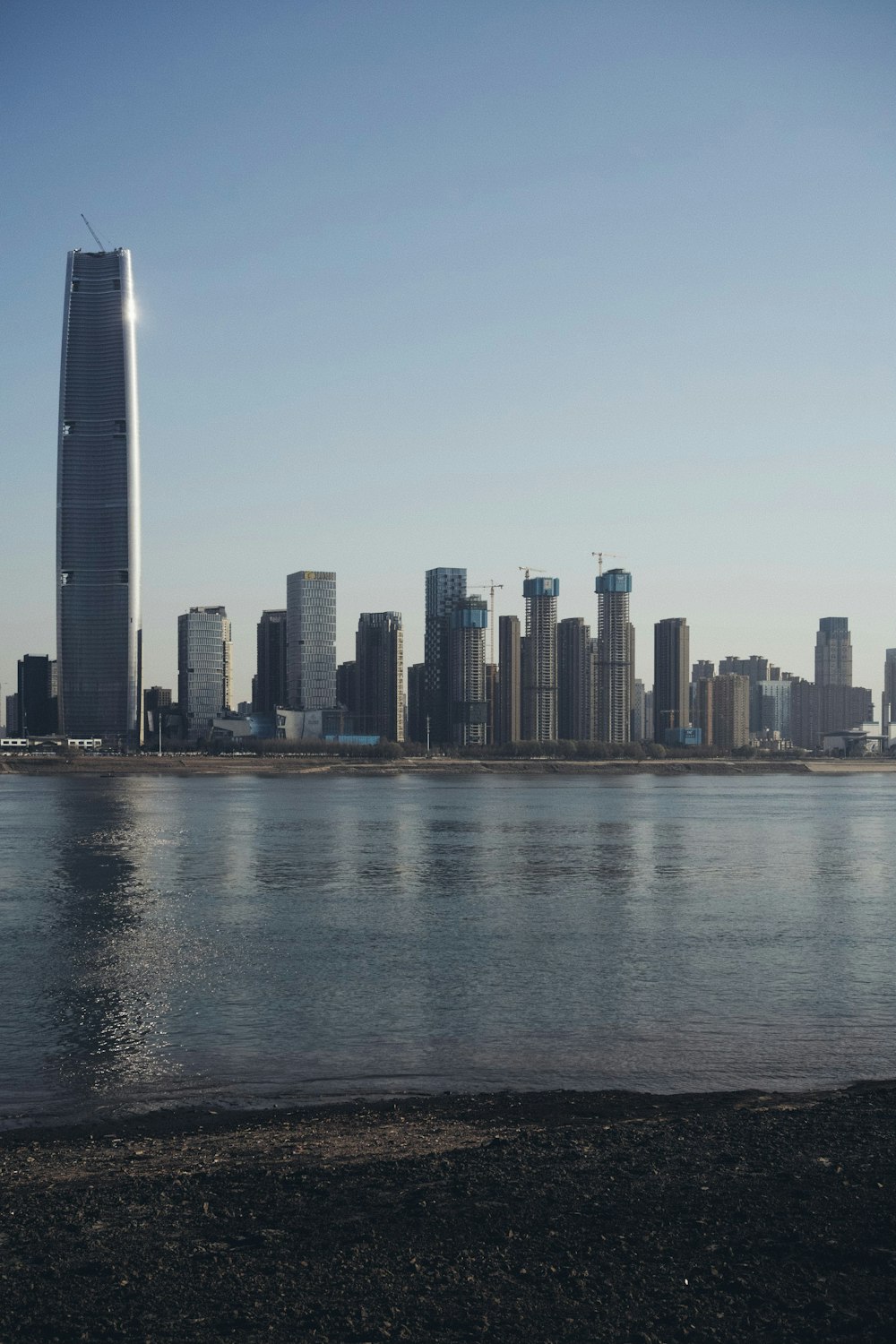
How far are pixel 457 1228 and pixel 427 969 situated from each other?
2070 cm

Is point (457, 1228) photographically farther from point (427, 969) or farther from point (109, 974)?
point (109, 974)

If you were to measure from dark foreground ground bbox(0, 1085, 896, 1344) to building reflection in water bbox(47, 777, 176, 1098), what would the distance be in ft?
15.1

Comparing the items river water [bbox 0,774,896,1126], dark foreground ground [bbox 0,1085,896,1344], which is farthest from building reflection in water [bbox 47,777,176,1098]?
dark foreground ground [bbox 0,1085,896,1344]

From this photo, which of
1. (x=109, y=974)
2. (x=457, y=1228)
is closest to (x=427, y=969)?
(x=109, y=974)

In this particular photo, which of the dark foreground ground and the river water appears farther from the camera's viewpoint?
the river water

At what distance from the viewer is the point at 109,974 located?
109ft

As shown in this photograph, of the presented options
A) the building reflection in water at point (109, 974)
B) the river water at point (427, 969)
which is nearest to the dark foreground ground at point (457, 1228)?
the river water at point (427, 969)

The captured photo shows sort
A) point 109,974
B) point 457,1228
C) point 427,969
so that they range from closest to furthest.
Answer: point 457,1228
point 109,974
point 427,969

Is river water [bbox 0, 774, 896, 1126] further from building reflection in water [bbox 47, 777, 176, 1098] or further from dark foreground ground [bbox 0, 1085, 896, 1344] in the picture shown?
dark foreground ground [bbox 0, 1085, 896, 1344]

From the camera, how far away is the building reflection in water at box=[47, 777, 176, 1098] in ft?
75.9

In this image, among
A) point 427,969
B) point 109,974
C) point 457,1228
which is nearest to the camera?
point 457,1228

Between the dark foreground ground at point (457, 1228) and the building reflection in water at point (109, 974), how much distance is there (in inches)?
181

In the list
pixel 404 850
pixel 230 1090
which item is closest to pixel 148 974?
pixel 230 1090

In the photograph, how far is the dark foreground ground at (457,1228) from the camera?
1139 centimetres
